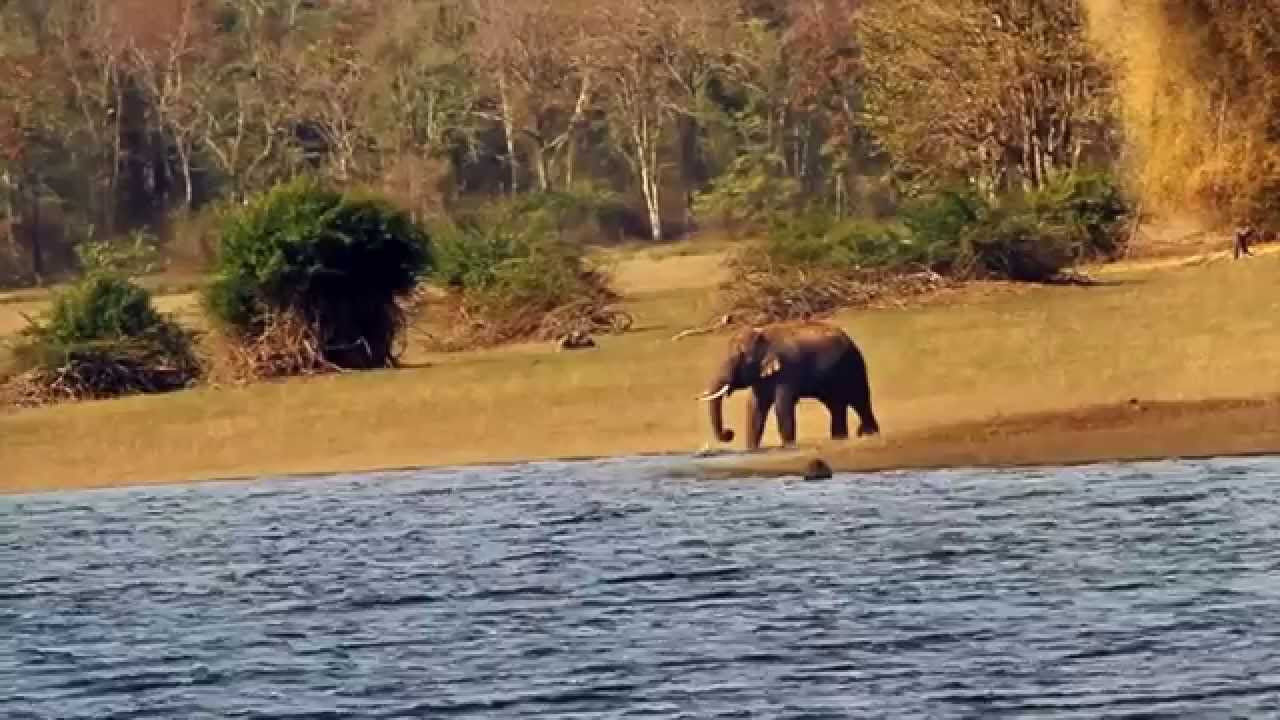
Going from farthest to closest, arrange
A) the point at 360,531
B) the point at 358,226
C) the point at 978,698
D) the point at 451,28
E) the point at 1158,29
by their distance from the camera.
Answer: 1. the point at 451,28
2. the point at 1158,29
3. the point at 358,226
4. the point at 360,531
5. the point at 978,698

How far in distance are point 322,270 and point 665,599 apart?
16904 mm

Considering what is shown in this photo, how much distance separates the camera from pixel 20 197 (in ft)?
235

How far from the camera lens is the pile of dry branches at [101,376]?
106 ft

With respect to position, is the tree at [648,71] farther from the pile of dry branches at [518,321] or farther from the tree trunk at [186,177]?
the pile of dry branches at [518,321]

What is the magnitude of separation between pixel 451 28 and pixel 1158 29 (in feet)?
141

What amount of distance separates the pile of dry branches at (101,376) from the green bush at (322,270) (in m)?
0.86

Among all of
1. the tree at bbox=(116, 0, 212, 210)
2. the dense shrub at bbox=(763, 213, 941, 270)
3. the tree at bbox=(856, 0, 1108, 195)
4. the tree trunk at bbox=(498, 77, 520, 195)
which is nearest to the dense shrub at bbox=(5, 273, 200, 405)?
the dense shrub at bbox=(763, 213, 941, 270)

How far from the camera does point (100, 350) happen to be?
3278 cm

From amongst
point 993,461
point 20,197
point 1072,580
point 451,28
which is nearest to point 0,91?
point 20,197

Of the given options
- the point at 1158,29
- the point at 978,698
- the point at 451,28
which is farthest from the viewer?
the point at 451,28

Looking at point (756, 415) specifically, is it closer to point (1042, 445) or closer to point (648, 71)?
point (1042, 445)

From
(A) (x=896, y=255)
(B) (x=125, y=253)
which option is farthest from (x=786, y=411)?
(B) (x=125, y=253)

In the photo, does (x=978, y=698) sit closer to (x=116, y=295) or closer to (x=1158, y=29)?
(x=116, y=295)

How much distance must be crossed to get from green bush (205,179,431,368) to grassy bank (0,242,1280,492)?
102 centimetres
